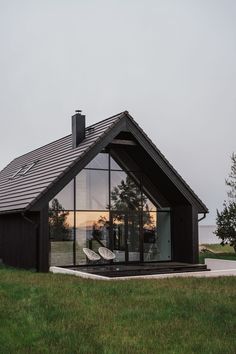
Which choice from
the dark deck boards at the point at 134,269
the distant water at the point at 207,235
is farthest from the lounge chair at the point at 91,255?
the distant water at the point at 207,235

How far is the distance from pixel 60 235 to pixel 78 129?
432 cm

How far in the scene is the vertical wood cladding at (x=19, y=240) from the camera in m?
17.3

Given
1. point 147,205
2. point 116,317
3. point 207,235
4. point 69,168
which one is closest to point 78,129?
point 69,168

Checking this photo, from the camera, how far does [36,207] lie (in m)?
16.6

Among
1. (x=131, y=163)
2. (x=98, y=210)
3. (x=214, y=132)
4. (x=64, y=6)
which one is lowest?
(x=98, y=210)

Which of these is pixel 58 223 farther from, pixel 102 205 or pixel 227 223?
pixel 227 223

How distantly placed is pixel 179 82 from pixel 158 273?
11.2m

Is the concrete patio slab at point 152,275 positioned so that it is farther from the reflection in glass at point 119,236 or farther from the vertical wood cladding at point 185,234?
the reflection in glass at point 119,236

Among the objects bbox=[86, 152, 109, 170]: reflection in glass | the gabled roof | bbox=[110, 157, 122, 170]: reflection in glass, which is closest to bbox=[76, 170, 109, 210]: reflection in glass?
bbox=[86, 152, 109, 170]: reflection in glass

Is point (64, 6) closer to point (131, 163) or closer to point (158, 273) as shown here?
point (131, 163)

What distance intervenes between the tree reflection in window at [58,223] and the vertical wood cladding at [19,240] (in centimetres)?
66

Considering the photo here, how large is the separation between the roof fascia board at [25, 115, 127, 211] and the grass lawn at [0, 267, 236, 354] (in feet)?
13.1

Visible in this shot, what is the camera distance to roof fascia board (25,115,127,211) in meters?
16.8

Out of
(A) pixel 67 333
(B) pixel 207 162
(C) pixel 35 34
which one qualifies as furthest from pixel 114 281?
(B) pixel 207 162
